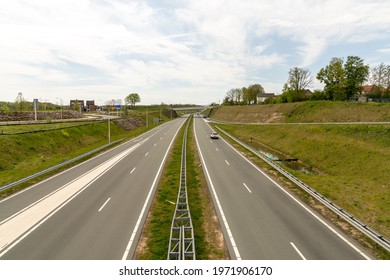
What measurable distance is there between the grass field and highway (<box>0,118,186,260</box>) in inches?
604

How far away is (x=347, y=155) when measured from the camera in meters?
30.8

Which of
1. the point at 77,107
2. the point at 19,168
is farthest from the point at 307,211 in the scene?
the point at 77,107

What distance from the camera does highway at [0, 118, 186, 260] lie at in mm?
11414

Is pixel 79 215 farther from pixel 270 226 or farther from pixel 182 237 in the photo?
pixel 270 226

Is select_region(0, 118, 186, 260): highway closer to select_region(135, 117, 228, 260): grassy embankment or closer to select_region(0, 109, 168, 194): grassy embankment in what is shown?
select_region(135, 117, 228, 260): grassy embankment

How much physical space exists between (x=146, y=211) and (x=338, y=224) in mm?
12343

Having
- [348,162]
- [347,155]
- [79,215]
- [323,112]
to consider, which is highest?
[323,112]

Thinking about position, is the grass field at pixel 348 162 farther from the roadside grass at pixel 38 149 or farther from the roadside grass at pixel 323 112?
the roadside grass at pixel 38 149

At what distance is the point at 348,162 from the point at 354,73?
52.3 m

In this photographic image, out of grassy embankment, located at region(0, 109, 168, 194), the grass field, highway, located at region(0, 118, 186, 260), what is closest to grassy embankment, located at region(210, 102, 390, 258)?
the grass field

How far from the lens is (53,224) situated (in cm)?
1398

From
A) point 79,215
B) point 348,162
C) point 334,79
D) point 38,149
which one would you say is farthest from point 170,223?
point 334,79

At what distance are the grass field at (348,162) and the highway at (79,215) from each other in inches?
604

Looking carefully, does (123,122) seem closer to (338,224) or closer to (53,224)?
(53,224)
